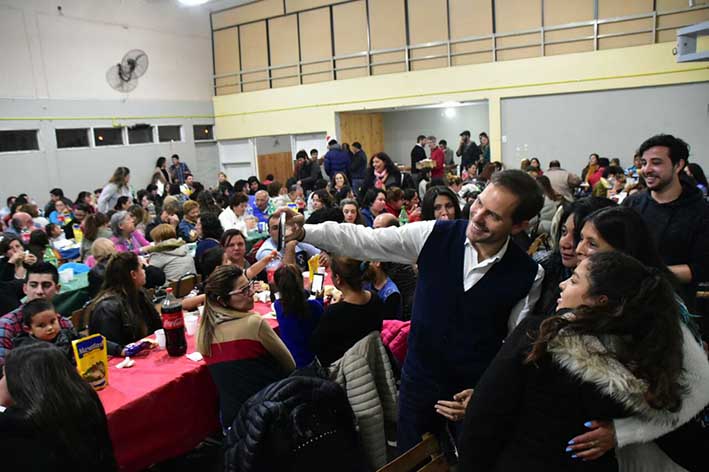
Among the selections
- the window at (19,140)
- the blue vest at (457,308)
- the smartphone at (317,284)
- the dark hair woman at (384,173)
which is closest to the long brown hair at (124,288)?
the smartphone at (317,284)

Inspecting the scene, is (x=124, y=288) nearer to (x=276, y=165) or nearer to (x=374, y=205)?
(x=374, y=205)

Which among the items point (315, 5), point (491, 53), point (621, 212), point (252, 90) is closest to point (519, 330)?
point (621, 212)

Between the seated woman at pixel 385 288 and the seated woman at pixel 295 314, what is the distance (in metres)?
0.41

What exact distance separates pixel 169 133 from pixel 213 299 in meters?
15.2

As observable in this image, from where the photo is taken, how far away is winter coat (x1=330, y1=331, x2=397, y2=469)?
9.33ft

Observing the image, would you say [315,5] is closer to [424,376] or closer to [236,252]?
[236,252]

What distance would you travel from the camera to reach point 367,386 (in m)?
2.86

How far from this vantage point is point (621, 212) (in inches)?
86.2

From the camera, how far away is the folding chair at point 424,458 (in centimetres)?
196

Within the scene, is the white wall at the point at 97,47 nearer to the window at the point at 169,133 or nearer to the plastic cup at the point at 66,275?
the window at the point at 169,133

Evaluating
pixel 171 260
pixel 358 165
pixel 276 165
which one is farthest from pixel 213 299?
pixel 276 165

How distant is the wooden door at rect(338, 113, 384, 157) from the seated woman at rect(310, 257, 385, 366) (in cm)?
1342

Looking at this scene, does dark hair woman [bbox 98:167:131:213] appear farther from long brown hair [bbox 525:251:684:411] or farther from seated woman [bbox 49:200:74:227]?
long brown hair [bbox 525:251:684:411]

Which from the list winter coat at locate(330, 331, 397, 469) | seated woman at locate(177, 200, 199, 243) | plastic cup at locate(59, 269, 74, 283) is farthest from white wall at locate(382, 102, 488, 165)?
winter coat at locate(330, 331, 397, 469)
